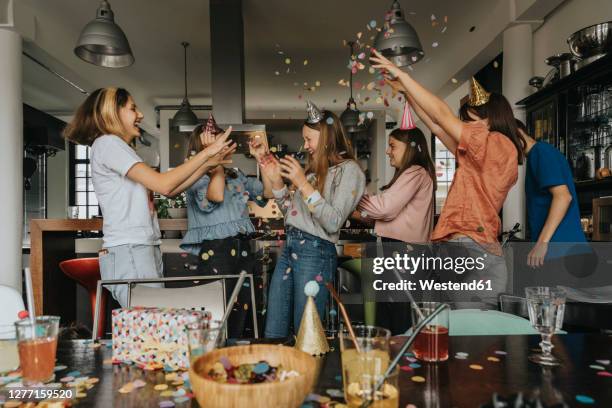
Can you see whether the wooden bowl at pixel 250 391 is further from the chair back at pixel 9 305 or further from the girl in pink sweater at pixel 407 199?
the girl in pink sweater at pixel 407 199

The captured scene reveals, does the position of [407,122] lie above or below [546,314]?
Result: above

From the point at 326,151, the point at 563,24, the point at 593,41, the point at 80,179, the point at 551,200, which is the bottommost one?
the point at 551,200

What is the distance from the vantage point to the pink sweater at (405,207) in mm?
2506

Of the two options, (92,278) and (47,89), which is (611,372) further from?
(47,89)

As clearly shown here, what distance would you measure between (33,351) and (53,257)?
2.85 m

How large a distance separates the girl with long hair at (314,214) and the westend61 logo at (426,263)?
1.04 ft

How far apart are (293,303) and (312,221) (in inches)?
14.3

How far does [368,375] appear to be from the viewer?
83cm

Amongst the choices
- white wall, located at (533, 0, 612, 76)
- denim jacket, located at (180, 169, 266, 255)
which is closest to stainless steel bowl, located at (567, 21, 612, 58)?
white wall, located at (533, 0, 612, 76)

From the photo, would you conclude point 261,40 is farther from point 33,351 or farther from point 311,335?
point 33,351

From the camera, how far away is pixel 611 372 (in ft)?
3.32

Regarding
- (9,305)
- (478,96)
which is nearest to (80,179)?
(9,305)

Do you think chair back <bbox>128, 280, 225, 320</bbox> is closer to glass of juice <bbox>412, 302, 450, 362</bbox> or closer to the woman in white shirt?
the woman in white shirt

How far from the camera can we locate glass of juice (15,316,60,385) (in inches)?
37.3
